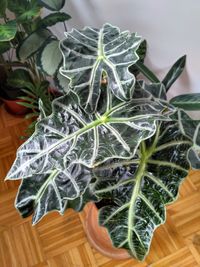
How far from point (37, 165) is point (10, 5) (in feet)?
2.13

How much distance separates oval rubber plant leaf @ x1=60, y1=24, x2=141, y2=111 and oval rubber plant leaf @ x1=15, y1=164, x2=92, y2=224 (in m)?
0.18

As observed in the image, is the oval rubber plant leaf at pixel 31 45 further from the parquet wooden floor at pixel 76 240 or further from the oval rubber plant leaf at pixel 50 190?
the parquet wooden floor at pixel 76 240

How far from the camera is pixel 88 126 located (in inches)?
30.3

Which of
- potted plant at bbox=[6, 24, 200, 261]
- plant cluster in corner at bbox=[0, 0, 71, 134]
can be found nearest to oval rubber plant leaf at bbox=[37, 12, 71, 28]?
plant cluster in corner at bbox=[0, 0, 71, 134]

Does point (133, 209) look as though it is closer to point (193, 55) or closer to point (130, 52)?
point (130, 52)

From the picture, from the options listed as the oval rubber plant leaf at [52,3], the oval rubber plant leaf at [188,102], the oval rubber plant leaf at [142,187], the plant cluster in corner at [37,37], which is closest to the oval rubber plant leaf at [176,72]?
the oval rubber plant leaf at [188,102]

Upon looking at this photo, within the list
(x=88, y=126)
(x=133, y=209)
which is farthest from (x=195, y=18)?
(x=133, y=209)

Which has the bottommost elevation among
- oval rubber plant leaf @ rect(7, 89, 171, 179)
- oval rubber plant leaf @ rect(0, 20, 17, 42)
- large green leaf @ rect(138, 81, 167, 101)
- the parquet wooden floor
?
the parquet wooden floor

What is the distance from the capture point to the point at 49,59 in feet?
3.33

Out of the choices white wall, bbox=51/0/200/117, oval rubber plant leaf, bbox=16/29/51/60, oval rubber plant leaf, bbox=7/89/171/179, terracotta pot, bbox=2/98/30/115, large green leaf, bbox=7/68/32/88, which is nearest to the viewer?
oval rubber plant leaf, bbox=7/89/171/179

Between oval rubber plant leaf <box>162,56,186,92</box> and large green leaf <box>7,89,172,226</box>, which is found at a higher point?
oval rubber plant leaf <box>162,56,186,92</box>

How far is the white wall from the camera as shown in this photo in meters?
0.98

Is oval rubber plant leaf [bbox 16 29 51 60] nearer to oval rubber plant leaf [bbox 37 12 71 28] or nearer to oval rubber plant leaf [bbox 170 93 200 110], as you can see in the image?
oval rubber plant leaf [bbox 37 12 71 28]

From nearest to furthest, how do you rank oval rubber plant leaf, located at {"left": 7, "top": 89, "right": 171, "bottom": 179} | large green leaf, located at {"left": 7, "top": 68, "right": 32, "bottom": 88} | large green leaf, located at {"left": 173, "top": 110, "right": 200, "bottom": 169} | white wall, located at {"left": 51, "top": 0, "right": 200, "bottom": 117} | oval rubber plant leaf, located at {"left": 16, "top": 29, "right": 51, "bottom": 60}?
1. oval rubber plant leaf, located at {"left": 7, "top": 89, "right": 171, "bottom": 179}
2. large green leaf, located at {"left": 173, "top": 110, "right": 200, "bottom": 169}
3. white wall, located at {"left": 51, "top": 0, "right": 200, "bottom": 117}
4. oval rubber plant leaf, located at {"left": 16, "top": 29, "right": 51, "bottom": 60}
5. large green leaf, located at {"left": 7, "top": 68, "right": 32, "bottom": 88}
